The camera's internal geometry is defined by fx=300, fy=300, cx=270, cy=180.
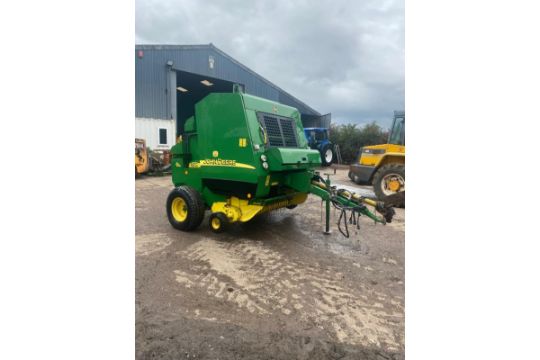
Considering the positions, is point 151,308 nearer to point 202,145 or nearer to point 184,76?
point 202,145

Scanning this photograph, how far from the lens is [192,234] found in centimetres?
452

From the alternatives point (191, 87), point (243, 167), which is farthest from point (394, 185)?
point (191, 87)

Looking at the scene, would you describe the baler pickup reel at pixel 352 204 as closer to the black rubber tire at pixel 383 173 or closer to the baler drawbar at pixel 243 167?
the baler drawbar at pixel 243 167

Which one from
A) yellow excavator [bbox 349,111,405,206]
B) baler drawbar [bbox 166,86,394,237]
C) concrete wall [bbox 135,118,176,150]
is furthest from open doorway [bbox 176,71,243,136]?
baler drawbar [bbox 166,86,394,237]

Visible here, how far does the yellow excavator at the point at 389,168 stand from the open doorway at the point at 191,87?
27.0 ft

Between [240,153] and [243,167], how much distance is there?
19cm

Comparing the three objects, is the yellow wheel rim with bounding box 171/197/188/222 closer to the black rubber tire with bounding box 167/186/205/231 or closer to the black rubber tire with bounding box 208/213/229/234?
the black rubber tire with bounding box 167/186/205/231

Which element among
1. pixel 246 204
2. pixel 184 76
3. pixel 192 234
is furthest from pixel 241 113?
pixel 184 76

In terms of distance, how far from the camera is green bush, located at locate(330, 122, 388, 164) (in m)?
13.7

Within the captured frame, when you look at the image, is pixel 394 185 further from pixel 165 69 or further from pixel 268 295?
pixel 165 69

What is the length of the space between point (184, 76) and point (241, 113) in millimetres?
13829

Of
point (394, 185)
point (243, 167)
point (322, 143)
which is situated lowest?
point (394, 185)

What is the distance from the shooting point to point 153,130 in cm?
1440
